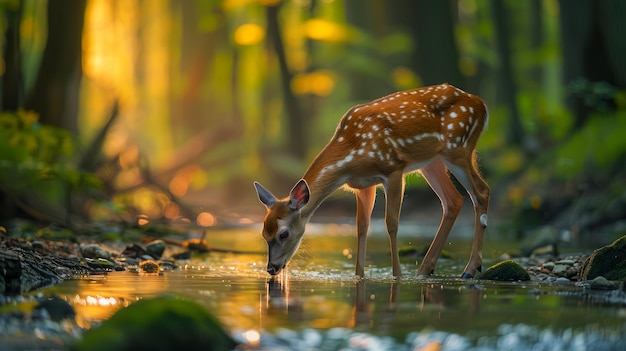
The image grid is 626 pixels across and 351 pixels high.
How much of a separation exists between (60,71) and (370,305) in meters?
9.85

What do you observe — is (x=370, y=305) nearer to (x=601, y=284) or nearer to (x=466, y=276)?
(x=601, y=284)

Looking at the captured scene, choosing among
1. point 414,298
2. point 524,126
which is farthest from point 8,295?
point 524,126

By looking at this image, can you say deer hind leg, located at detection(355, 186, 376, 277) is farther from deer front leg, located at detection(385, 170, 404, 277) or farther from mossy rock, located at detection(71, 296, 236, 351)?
mossy rock, located at detection(71, 296, 236, 351)

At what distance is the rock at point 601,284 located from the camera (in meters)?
8.47

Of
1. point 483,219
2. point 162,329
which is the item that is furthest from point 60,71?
point 162,329

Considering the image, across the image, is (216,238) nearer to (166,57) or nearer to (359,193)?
(359,193)

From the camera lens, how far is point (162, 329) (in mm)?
5684

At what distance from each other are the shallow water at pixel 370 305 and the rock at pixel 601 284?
6.0 inches

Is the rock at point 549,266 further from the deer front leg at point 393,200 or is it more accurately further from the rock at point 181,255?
the rock at point 181,255

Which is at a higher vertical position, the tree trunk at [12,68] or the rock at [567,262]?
the tree trunk at [12,68]

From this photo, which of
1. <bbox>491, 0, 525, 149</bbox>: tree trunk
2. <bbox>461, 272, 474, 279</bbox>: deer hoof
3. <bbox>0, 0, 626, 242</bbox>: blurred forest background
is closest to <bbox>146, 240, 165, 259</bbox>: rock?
<bbox>0, 0, 626, 242</bbox>: blurred forest background

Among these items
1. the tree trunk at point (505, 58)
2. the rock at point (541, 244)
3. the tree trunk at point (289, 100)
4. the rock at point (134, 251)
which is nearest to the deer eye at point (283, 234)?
the rock at point (134, 251)

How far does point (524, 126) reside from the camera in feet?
88.6

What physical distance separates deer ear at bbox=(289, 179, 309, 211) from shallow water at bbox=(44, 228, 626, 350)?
0.65 metres
